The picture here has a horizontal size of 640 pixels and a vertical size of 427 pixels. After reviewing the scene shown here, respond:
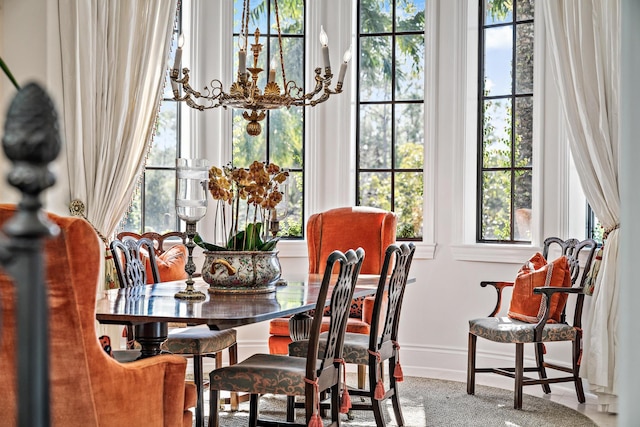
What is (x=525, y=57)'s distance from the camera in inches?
Answer: 229

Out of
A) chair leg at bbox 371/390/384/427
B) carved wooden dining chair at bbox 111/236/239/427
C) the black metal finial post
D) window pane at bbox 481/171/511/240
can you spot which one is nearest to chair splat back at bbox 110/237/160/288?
carved wooden dining chair at bbox 111/236/239/427

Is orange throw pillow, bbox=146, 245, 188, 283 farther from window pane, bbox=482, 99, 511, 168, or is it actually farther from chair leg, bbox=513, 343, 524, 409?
window pane, bbox=482, 99, 511, 168

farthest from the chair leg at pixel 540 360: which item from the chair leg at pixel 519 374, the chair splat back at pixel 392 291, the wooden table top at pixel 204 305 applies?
the wooden table top at pixel 204 305

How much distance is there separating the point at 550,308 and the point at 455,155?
153 centimetres

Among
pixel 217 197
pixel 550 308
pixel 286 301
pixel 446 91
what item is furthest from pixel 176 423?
pixel 446 91

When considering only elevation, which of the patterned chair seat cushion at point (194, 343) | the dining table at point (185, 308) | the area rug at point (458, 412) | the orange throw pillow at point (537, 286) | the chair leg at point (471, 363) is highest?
the dining table at point (185, 308)

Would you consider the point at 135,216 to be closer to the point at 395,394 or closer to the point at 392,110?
the point at 392,110

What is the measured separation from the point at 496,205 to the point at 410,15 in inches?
63.2

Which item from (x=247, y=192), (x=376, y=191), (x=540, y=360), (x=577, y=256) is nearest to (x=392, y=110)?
(x=376, y=191)

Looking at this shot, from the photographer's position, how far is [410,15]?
6215mm

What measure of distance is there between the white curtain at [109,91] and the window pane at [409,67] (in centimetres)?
176

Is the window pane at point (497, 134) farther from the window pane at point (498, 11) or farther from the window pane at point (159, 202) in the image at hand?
the window pane at point (159, 202)

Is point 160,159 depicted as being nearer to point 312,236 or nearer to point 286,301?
point 312,236

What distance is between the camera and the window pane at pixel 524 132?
5.77 metres
